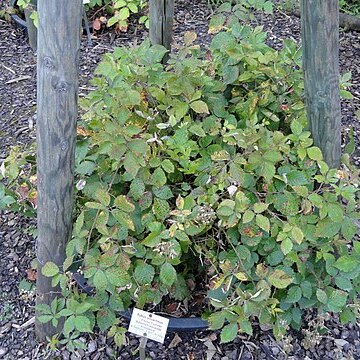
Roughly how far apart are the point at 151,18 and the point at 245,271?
902 mm

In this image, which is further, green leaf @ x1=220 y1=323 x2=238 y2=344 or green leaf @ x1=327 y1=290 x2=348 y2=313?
green leaf @ x1=327 y1=290 x2=348 y2=313

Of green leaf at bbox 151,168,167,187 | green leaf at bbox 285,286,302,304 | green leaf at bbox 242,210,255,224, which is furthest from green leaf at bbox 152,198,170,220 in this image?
green leaf at bbox 285,286,302,304

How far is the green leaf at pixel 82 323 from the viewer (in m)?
1.35

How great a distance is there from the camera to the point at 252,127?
58.6 inches

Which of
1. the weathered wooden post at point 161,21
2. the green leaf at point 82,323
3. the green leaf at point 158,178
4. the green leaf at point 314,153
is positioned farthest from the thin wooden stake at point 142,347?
the weathered wooden post at point 161,21

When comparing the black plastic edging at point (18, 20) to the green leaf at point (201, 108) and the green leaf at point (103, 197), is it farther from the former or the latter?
the green leaf at point (103, 197)

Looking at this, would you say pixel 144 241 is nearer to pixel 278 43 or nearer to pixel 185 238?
pixel 185 238

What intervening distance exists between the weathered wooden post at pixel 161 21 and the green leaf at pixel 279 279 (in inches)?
35.2

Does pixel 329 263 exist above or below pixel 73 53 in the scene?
below

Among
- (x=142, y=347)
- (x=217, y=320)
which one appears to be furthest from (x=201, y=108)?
(x=142, y=347)

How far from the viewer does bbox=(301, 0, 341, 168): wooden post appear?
1.30 meters

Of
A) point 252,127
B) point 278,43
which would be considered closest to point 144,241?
point 252,127

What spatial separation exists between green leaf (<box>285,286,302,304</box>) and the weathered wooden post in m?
0.92

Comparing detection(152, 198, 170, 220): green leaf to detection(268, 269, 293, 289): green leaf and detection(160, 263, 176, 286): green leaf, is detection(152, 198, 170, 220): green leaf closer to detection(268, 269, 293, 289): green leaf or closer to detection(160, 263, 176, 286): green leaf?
detection(160, 263, 176, 286): green leaf
